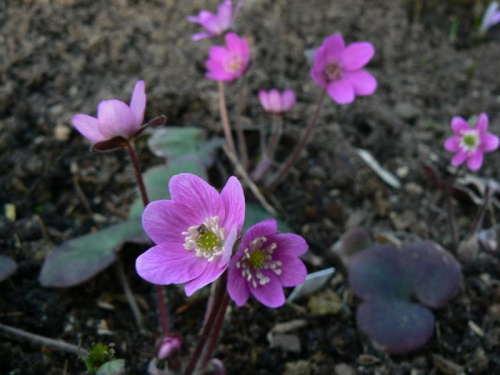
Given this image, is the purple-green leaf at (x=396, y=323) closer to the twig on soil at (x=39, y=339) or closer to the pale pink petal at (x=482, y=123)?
the pale pink petal at (x=482, y=123)

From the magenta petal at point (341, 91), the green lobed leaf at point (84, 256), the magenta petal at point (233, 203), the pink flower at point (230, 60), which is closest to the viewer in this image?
the magenta petal at point (233, 203)

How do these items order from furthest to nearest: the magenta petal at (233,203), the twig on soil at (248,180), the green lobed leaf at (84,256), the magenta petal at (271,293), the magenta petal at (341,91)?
1. the twig on soil at (248,180)
2. the magenta petal at (341,91)
3. the green lobed leaf at (84,256)
4. the magenta petal at (271,293)
5. the magenta petal at (233,203)

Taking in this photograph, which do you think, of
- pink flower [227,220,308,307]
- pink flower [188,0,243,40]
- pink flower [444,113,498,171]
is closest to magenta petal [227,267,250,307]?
pink flower [227,220,308,307]

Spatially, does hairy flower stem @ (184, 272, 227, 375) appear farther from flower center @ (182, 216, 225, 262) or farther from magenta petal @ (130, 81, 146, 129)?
magenta petal @ (130, 81, 146, 129)

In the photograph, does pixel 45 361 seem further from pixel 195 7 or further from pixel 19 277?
pixel 195 7

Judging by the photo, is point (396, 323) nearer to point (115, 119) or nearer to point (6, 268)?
point (115, 119)

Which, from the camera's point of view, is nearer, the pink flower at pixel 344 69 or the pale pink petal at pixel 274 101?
the pink flower at pixel 344 69

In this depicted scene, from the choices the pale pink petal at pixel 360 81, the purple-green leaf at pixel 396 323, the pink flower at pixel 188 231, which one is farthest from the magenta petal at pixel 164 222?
the pale pink petal at pixel 360 81
